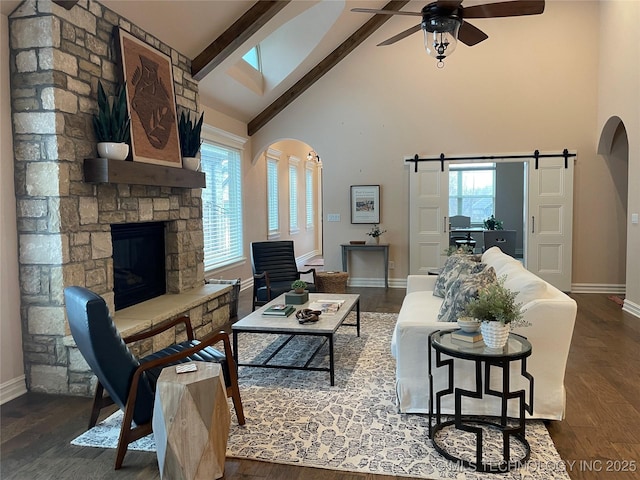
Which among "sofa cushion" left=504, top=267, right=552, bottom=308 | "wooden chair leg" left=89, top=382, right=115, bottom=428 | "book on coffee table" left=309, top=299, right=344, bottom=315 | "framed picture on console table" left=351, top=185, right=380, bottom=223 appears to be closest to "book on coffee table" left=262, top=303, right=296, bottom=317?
"book on coffee table" left=309, top=299, right=344, bottom=315

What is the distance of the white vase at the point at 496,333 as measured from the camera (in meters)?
2.34

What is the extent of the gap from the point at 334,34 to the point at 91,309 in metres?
5.49

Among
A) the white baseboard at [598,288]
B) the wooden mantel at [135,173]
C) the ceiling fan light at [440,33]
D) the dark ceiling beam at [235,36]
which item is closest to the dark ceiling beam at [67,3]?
the wooden mantel at [135,173]

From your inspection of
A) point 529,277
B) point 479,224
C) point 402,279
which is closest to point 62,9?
point 529,277

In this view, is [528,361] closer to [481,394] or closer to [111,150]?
[481,394]

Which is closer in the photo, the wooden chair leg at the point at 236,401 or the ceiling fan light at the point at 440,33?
the wooden chair leg at the point at 236,401

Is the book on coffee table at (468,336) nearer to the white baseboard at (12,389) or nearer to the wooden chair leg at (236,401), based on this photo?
the wooden chair leg at (236,401)

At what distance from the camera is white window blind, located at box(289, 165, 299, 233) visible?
394 inches

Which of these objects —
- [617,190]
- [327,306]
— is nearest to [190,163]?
[327,306]

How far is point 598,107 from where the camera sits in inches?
263

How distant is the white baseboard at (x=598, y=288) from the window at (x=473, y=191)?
435 cm

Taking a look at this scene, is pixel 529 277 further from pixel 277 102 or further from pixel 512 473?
pixel 277 102

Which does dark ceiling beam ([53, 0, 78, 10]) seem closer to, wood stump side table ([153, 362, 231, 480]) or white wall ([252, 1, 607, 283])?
wood stump side table ([153, 362, 231, 480])

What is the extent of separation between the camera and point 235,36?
195 inches
